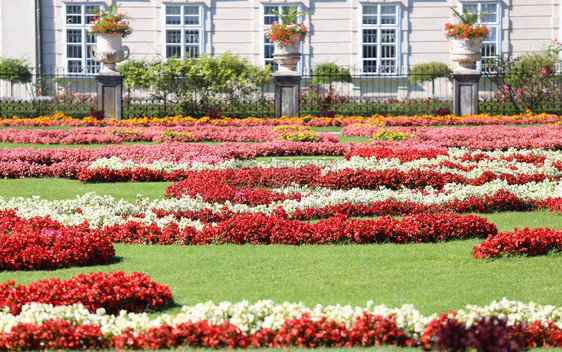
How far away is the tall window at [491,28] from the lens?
28.7 metres

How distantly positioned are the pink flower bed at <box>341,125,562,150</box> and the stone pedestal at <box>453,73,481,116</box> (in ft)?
12.4

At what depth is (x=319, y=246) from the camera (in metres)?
6.90

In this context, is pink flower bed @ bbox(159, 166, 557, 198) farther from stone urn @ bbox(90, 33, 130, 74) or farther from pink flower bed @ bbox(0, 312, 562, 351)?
stone urn @ bbox(90, 33, 130, 74)

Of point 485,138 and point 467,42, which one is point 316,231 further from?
point 467,42

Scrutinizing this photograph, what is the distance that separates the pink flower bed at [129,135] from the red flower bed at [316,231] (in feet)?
25.6

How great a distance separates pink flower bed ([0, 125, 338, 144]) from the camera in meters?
15.5

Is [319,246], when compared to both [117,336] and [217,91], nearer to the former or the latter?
[117,336]

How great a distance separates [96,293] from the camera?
4672 millimetres

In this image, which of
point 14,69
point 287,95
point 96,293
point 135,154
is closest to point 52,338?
point 96,293

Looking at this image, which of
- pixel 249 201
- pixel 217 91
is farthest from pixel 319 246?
pixel 217 91

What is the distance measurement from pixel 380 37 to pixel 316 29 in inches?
95.8

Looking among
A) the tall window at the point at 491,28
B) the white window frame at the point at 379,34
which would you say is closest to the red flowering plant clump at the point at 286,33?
the white window frame at the point at 379,34

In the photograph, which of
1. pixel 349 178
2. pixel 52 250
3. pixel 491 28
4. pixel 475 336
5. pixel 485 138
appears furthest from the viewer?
pixel 491 28

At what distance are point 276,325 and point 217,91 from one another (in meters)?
18.9
